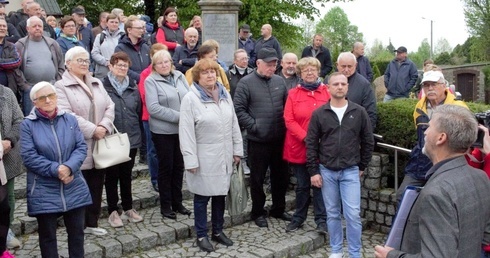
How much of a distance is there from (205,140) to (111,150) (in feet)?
3.02

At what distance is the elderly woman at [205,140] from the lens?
5523mm

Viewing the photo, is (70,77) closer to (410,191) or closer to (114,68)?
(114,68)

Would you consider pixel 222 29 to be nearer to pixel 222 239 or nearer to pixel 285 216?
pixel 285 216

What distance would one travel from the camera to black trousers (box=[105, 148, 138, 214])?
19.7 ft

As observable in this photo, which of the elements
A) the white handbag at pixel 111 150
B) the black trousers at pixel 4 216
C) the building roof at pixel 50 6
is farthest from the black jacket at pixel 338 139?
the building roof at pixel 50 6

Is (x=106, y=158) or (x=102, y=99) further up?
(x=102, y=99)

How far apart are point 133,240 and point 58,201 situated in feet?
4.04

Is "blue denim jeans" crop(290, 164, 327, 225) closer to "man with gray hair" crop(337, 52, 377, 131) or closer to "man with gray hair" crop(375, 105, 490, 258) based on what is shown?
"man with gray hair" crop(337, 52, 377, 131)

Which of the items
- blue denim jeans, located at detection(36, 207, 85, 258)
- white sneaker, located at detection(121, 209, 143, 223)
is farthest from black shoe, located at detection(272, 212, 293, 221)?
blue denim jeans, located at detection(36, 207, 85, 258)

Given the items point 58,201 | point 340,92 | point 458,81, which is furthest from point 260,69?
point 458,81

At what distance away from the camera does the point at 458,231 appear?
254 cm

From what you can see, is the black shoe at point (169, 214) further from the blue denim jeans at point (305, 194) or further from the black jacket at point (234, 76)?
the black jacket at point (234, 76)

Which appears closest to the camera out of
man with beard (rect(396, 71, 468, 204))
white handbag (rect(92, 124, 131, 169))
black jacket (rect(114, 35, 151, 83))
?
man with beard (rect(396, 71, 468, 204))

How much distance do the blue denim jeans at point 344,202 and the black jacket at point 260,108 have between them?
32.9 inches
